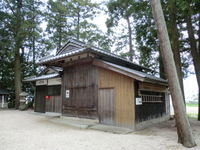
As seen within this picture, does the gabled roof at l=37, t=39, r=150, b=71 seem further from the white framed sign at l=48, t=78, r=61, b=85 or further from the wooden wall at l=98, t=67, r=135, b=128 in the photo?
the white framed sign at l=48, t=78, r=61, b=85

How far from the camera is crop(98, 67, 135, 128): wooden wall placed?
20.9ft

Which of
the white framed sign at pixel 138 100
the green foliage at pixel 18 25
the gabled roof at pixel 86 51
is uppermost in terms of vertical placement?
the green foliage at pixel 18 25

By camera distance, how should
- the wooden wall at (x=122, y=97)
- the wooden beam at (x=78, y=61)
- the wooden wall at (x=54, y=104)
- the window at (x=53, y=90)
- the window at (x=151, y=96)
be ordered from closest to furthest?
the wooden wall at (x=122, y=97) → the window at (x=151, y=96) → the wooden beam at (x=78, y=61) → the wooden wall at (x=54, y=104) → the window at (x=53, y=90)

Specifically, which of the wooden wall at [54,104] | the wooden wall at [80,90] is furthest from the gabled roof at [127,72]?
the wooden wall at [54,104]

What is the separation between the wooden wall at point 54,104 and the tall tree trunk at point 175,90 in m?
8.02

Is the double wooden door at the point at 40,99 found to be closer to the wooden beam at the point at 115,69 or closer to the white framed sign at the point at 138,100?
the wooden beam at the point at 115,69

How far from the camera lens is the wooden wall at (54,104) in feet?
35.0

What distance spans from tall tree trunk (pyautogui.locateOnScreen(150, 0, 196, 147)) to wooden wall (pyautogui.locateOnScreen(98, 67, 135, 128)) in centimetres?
203

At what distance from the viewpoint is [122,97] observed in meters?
6.66

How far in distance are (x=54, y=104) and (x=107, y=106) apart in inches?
215

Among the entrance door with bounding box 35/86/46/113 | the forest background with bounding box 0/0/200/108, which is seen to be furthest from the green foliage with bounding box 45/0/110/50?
the entrance door with bounding box 35/86/46/113

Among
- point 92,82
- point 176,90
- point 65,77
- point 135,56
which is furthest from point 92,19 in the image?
point 176,90

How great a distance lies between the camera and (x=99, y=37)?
62.2 ft

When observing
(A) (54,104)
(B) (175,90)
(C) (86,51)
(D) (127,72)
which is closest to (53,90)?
(A) (54,104)
